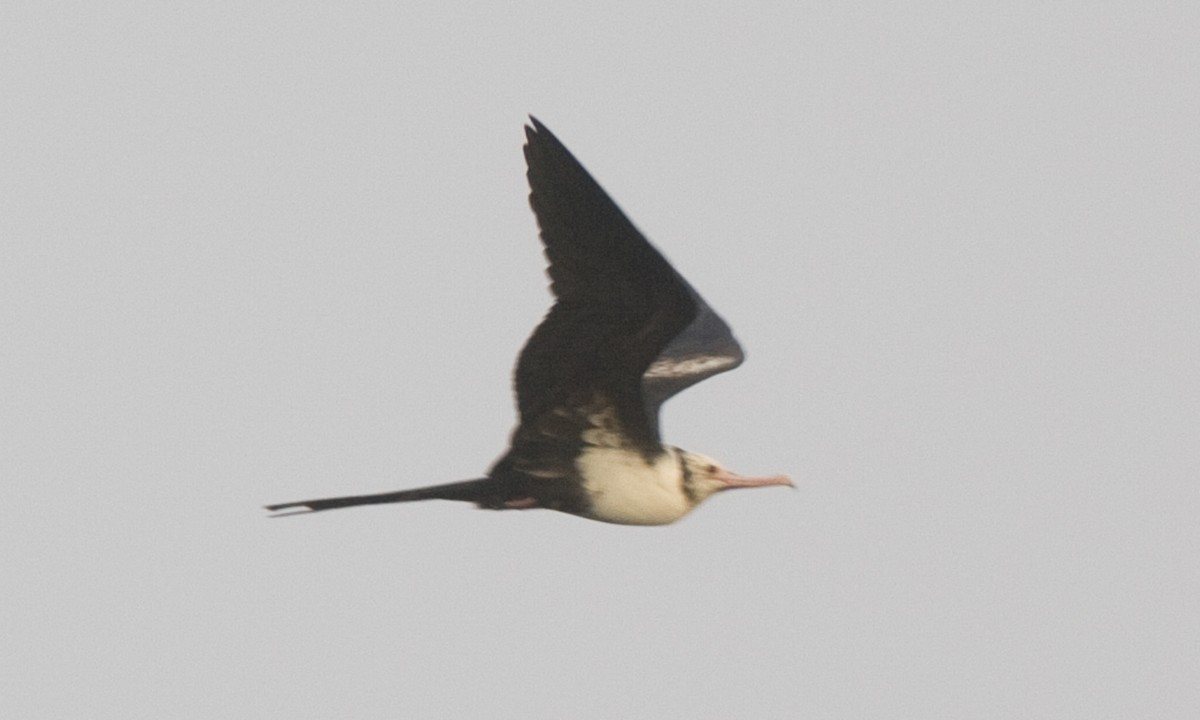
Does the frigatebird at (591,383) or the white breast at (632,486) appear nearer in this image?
the frigatebird at (591,383)

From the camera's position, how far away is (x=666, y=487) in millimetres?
8391

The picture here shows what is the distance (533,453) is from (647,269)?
1.09 meters

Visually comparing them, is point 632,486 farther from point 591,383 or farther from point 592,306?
point 592,306

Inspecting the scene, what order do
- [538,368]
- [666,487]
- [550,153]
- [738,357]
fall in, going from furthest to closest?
[738,357] → [666,487] → [538,368] → [550,153]

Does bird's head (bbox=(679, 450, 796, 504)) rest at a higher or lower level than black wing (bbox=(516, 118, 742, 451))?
lower

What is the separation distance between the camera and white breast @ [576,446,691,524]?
827 cm

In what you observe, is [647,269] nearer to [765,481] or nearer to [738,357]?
[765,481]

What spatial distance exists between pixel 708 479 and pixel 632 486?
0.33m

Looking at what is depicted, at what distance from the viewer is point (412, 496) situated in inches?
327

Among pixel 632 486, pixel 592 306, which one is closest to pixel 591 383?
pixel 592 306

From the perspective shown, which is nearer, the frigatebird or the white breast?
the frigatebird

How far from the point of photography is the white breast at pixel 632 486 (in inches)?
325

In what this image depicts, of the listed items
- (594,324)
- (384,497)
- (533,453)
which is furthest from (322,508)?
(594,324)

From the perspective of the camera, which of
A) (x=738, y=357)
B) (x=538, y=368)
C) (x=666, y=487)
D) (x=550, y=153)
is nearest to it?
(x=550, y=153)
